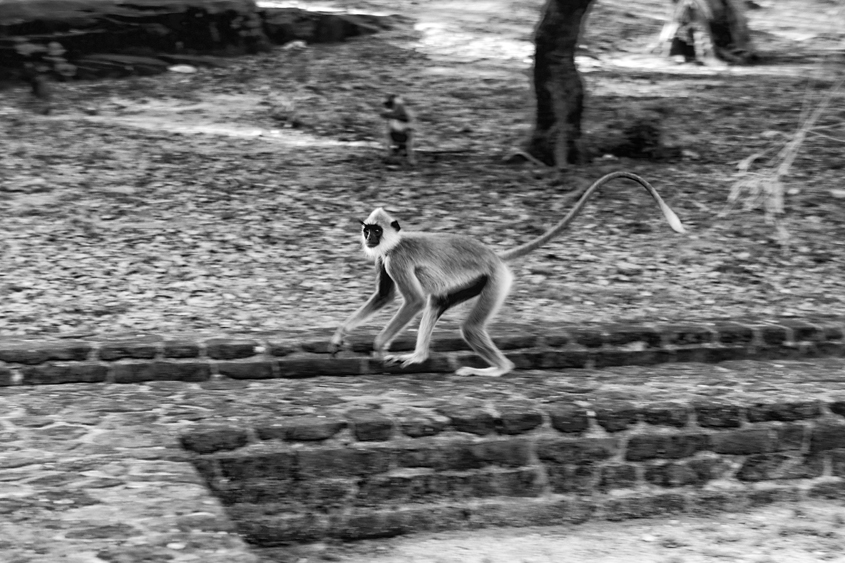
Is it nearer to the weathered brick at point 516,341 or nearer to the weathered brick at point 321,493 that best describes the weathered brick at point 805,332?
the weathered brick at point 516,341

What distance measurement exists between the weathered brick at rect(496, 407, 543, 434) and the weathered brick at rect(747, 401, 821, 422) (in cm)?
118

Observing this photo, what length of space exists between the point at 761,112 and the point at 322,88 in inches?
219

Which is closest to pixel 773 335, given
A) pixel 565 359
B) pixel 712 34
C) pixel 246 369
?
pixel 565 359

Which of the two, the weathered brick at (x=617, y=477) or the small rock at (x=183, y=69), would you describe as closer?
the weathered brick at (x=617, y=477)

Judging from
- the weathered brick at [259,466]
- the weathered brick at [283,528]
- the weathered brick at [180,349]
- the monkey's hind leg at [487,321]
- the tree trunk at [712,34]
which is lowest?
the weathered brick at [283,528]

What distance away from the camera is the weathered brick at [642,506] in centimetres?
525

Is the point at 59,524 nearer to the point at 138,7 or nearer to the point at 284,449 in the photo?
the point at 284,449

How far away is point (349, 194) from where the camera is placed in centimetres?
1015

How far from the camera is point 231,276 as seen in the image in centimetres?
823

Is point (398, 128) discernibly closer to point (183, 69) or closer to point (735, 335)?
point (183, 69)

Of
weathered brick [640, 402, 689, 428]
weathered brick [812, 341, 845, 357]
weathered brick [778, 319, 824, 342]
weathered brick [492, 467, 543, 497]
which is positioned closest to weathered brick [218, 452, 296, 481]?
weathered brick [492, 467, 543, 497]

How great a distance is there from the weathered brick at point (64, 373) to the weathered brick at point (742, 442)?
127 inches

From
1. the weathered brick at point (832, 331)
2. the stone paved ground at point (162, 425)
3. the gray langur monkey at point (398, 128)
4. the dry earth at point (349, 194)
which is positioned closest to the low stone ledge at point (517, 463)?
the stone paved ground at point (162, 425)

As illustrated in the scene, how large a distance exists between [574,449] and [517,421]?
314mm
